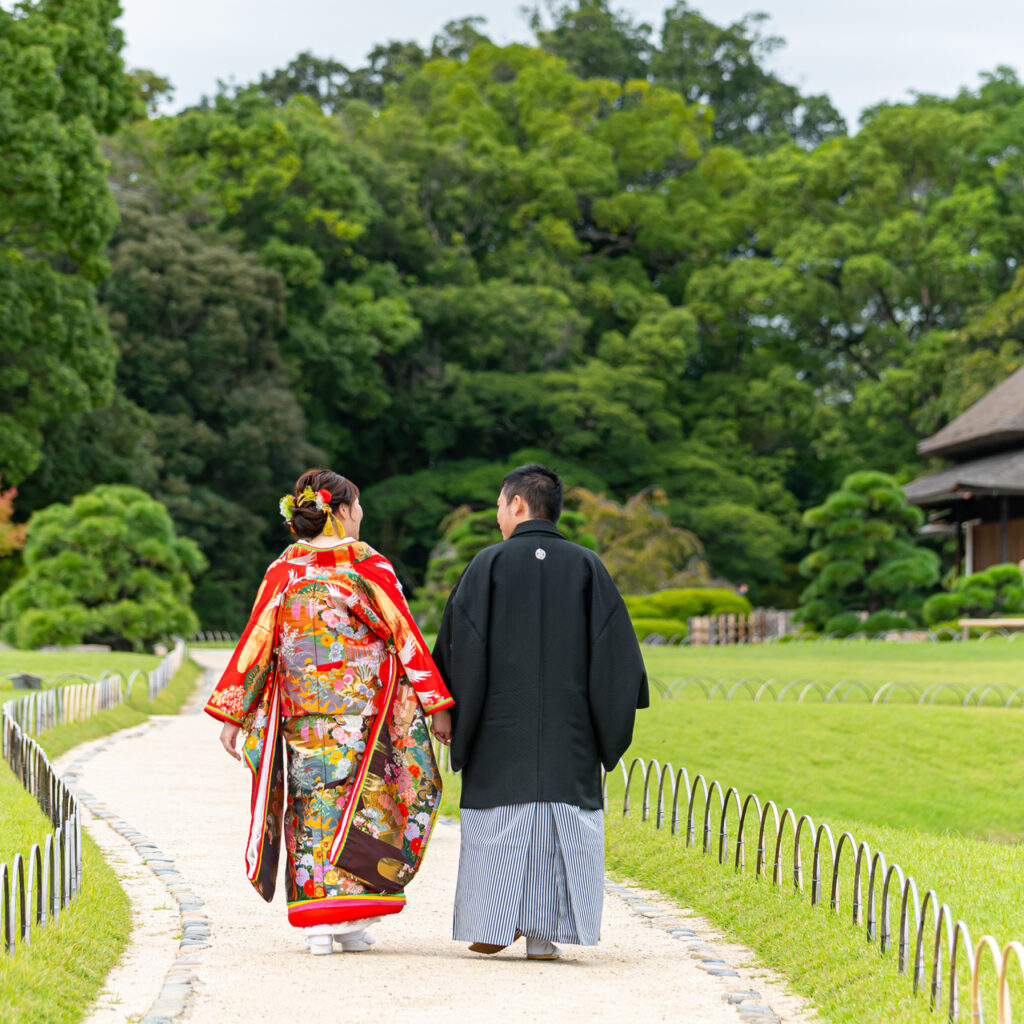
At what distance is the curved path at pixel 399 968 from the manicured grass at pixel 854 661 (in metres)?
9.56

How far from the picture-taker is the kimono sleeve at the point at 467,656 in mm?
4742

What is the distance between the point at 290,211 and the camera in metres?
35.2

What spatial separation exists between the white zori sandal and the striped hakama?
0.32 metres

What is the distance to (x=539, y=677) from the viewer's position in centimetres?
473

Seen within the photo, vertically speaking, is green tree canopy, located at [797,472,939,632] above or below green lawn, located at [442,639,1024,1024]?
above

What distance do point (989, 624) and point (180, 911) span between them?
20.1m

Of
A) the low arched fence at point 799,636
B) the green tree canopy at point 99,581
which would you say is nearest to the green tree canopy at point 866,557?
the low arched fence at point 799,636

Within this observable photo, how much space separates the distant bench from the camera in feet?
74.5

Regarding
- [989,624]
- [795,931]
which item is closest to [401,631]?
[795,931]

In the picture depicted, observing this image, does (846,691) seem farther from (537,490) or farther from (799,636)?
(799,636)

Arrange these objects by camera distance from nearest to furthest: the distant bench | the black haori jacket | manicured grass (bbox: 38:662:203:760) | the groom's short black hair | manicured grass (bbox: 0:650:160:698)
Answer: the black haori jacket, the groom's short black hair, manicured grass (bbox: 38:662:203:760), manicured grass (bbox: 0:650:160:698), the distant bench

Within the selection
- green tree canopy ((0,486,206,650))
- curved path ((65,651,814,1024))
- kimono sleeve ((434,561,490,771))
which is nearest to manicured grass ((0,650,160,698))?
green tree canopy ((0,486,206,650))

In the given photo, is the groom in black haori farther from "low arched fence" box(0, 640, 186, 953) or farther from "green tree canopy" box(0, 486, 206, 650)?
"green tree canopy" box(0, 486, 206, 650)

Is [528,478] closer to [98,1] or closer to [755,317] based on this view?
[98,1]
